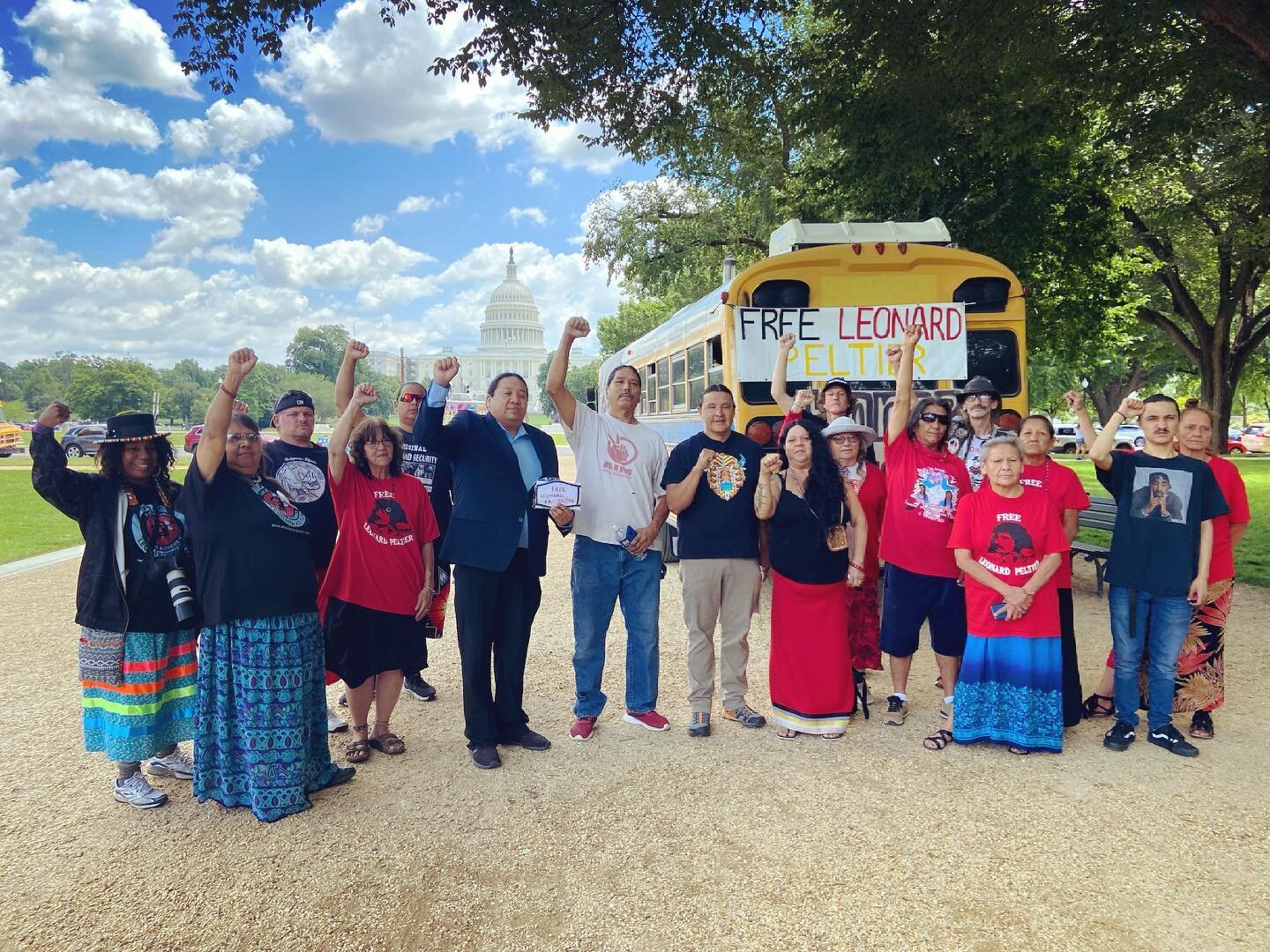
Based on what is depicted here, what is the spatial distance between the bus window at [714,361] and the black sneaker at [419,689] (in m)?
3.81

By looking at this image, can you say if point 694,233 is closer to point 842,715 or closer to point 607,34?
point 607,34

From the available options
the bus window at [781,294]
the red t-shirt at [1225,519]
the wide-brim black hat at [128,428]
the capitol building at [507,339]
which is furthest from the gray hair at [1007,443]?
the capitol building at [507,339]

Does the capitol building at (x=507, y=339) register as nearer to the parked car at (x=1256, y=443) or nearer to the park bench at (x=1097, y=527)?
the parked car at (x=1256, y=443)

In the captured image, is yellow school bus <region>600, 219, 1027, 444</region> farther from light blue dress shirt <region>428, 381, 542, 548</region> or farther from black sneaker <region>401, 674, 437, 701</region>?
black sneaker <region>401, 674, 437, 701</region>

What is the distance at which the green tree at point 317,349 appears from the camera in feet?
347

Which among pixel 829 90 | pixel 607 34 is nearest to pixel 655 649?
pixel 607 34

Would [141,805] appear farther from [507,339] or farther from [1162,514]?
[507,339]

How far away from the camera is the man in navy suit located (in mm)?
4055

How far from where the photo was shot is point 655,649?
450 centimetres

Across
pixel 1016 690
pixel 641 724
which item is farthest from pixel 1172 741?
pixel 641 724

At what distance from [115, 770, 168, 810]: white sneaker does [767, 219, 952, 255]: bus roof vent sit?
20.2 feet

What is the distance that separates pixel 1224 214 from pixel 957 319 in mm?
16670

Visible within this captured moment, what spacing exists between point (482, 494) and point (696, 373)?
468 centimetres

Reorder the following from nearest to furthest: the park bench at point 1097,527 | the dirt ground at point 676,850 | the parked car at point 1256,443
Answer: the dirt ground at point 676,850 < the park bench at point 1097,527 < the parked car at point 1256,443
